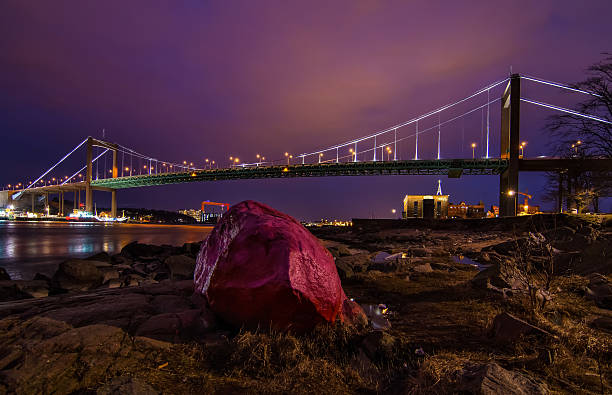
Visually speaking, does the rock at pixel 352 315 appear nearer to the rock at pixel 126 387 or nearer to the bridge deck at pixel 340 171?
the rock at pixel 126 387

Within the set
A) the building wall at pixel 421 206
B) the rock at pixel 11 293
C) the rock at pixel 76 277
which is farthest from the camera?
the building wall at pixel 421 206

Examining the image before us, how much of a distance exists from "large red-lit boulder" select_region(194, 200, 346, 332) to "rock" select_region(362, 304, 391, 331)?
80 cm

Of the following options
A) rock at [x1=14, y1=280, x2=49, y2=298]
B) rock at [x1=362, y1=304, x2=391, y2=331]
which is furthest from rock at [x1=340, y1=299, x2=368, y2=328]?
rock at [x1=14, y1=280, x2=49, y2=298]

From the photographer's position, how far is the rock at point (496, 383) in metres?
1.84

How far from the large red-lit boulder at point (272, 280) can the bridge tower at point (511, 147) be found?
27045 mm

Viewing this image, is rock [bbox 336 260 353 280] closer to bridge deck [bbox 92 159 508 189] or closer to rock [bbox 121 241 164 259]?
rock [bbox 121 241 164 259]

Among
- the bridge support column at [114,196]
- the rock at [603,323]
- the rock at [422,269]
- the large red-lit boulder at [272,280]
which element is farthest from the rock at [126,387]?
the bridge support column at [114,196]

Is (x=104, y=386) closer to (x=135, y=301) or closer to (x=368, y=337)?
(x=135, y=301)

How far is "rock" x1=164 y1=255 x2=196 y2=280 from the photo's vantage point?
7070 mm

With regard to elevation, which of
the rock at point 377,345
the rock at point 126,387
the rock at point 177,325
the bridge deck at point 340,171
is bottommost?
the rock at point 377,345

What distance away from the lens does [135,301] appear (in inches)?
144

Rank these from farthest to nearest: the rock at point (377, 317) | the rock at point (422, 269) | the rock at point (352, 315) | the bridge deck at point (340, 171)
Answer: the bridge deck at point (340, 171), the rock at point (422, 269), the rock at point (377, 317), the rock at point (352, 315)

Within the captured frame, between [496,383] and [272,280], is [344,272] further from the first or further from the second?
[496,383]

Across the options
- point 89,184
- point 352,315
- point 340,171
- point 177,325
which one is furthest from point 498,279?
point 89,184
